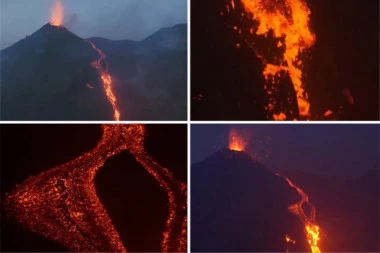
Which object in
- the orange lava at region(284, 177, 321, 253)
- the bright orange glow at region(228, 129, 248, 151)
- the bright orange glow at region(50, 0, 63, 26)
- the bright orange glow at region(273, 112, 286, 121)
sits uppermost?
the bright orange glow at region(50, 0, 63, 26)

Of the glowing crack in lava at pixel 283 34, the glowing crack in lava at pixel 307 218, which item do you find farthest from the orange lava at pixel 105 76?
the glowing crack in lava at pixel 307 218

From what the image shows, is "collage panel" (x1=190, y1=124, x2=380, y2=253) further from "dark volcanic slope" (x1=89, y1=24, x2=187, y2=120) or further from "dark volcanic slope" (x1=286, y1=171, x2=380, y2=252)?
"dark volcanic slope" (x1=89, y1=24, x2=187, y2=120)

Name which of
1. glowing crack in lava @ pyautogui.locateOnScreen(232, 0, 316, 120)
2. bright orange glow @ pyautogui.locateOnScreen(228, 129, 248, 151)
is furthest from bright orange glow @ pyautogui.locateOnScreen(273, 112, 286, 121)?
bright orange glow @ pyautogui.locateOnScreen(228, 129, 248, 151)

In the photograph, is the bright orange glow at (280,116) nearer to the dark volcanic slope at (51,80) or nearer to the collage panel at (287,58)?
the collage panel at (287,58)

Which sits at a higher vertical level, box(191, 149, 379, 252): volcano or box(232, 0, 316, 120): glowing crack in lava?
box(232, 0, 316, 120): glowing crack in lava

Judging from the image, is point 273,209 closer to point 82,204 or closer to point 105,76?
point 82,204

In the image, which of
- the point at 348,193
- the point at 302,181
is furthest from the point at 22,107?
the point at 348,193
